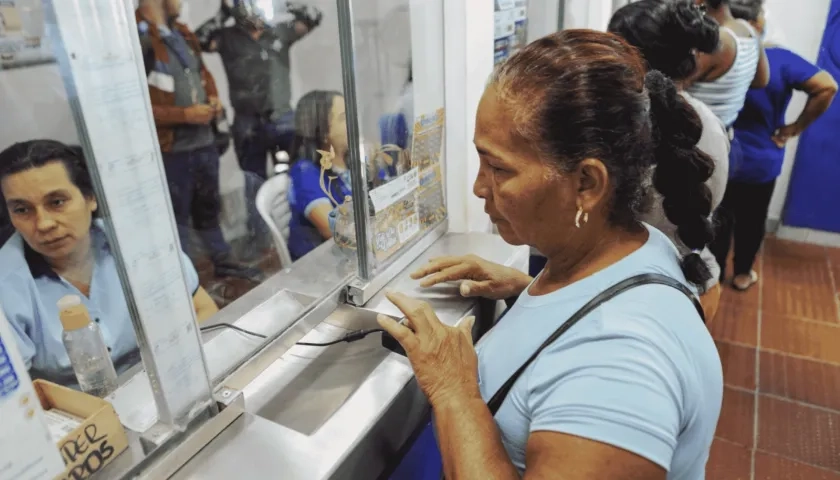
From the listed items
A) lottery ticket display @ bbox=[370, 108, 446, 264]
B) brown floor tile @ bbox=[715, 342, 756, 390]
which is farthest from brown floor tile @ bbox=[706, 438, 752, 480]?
lottery ticket display @ bbox=[370, 108, 446, 264]

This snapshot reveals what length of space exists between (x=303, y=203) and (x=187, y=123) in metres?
0.63

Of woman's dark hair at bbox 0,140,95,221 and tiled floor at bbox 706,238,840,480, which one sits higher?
woman's dark hair at bbox 0,140,95,221

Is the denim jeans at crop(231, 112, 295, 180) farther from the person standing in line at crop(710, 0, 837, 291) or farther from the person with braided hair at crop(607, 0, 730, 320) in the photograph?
the person standing in line at crop(710, 0, 837, 291)

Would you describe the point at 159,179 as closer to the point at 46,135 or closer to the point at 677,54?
the point at 46,135

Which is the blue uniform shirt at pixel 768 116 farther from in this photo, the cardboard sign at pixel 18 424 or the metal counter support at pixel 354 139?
the cardboard sign at pixel 18 424

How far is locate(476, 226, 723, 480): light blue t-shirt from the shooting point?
56 centimetres

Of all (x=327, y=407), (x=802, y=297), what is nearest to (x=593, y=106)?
(x=327, y=407)

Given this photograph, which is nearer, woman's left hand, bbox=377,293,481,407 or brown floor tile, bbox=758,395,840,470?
woman's left hand, bbox=377,293,481,407

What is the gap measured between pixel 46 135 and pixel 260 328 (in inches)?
31.0

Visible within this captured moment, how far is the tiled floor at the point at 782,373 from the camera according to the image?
1.79 m

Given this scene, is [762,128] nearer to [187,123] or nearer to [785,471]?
[785,471]

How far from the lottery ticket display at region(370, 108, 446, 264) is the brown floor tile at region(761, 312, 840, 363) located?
175cm

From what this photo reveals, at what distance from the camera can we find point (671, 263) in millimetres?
759

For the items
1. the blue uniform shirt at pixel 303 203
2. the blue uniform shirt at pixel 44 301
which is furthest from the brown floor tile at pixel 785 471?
the blue uniform shirt at pixel 44 301
